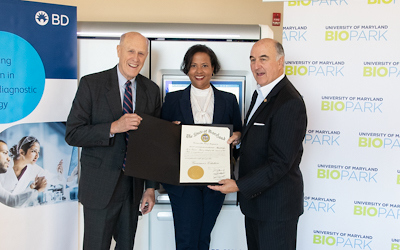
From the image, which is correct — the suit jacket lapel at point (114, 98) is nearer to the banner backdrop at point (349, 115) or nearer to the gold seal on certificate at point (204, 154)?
the gold seal on certificate at point (204, 154)

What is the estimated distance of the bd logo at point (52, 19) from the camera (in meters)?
2.46

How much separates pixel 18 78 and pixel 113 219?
3.87ft

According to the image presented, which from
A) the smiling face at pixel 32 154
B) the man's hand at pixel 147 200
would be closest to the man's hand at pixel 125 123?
the man's hand at pixel 147 200

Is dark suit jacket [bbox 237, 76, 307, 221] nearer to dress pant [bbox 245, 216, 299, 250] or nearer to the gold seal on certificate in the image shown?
dress pant [bbox 245, 216, 299, 250]

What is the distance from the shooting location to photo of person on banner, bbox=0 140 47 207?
7.98 ft

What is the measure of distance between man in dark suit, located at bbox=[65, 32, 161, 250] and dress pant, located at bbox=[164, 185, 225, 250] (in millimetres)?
321

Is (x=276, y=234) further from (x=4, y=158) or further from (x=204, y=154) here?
(x=4, y=158)

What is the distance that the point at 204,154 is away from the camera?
7.08 ft

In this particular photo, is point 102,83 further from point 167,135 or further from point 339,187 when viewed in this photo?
point 339,187

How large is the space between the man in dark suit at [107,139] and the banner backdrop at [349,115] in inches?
48.6

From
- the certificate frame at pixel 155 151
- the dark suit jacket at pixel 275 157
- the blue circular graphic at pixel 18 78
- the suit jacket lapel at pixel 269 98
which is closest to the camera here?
the dark suit jacket at pixel 275 157

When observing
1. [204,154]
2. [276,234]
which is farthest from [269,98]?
[276,234]

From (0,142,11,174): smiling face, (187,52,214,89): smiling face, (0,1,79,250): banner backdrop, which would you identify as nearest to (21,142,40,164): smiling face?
(0,1,79,250): banner backdrop

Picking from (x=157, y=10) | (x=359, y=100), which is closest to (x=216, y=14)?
(x=157, y=10)
